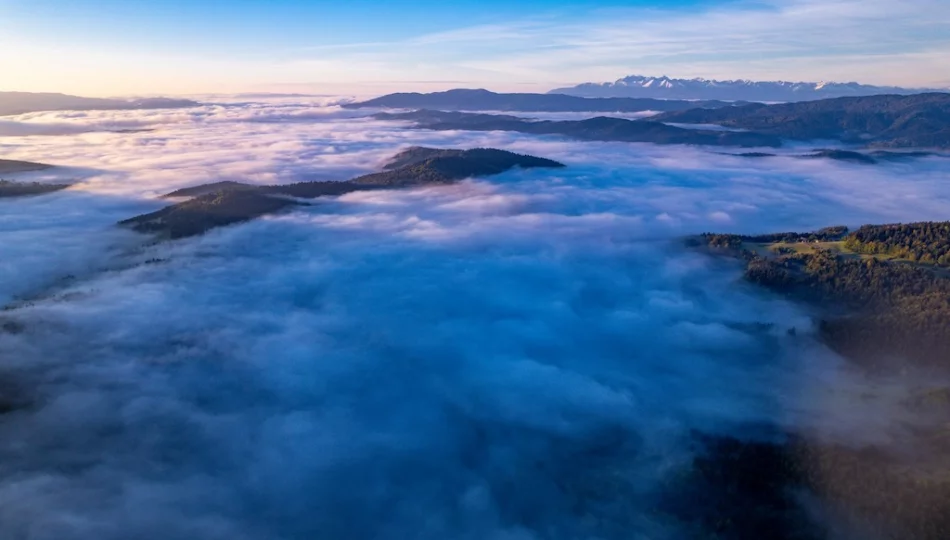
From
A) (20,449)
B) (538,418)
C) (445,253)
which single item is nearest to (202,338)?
(20,449)

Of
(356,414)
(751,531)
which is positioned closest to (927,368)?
(751,531)

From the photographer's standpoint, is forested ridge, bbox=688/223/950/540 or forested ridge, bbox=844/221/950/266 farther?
forested ridge, bbox=844/221/950/266

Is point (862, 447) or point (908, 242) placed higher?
point (908, 242)

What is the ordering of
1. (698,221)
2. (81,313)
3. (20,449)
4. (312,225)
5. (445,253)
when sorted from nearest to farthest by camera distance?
1. (20,449)
2. (81,313)
3. (445,253)
4. (312,225)
5. (698,221)

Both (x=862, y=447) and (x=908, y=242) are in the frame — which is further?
(x=908, y=242)

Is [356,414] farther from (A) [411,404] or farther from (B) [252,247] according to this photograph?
(B) [252,247]

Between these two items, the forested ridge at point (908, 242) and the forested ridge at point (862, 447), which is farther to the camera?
the forested ridge at point (908, 242)

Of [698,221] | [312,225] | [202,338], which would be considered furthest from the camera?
[698,221]

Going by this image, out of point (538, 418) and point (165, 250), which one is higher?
point (165, 250)

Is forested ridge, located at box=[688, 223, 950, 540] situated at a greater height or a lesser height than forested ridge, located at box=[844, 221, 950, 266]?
lesser

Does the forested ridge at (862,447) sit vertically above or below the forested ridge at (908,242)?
below

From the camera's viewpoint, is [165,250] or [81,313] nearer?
[81,313]
